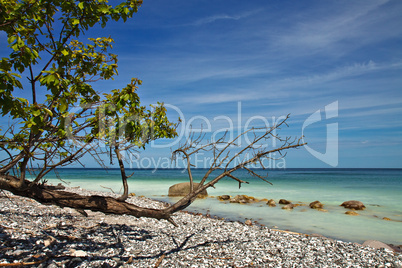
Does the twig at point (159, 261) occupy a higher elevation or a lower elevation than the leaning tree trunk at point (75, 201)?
lower

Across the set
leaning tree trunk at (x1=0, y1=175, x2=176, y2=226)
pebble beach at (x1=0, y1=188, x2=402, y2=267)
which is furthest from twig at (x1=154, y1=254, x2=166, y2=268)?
leaning tree trunk at (x1=0, y1=175, x2=176, y2=226)

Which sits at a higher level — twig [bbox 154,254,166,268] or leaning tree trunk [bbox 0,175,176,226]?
leaning tree trunk [bbox 0,175,176,226]

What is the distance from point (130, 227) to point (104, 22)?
21.3ft

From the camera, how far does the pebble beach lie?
5.98 meters

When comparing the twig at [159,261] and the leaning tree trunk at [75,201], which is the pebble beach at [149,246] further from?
the leaning tree trunk at [75,201]

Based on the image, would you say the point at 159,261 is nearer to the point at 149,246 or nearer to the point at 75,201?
the point at 149,246

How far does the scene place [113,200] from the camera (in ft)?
19.5

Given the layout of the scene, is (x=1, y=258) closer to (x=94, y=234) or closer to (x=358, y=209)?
(x=94, y=234)

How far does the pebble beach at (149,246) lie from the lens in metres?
5.98

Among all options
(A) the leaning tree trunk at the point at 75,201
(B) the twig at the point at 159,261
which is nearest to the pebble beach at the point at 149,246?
(B) the twig at the point at 159,261

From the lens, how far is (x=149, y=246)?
23.7 ft

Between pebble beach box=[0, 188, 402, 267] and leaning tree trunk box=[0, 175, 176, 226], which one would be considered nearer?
leaning tree trunk box=[0, 175, 176, 226]

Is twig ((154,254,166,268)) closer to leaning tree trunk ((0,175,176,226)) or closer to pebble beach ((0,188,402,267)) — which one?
pebble beach ((0,188,402,267))

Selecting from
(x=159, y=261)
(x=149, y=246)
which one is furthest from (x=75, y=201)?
(x=149, y=246)
